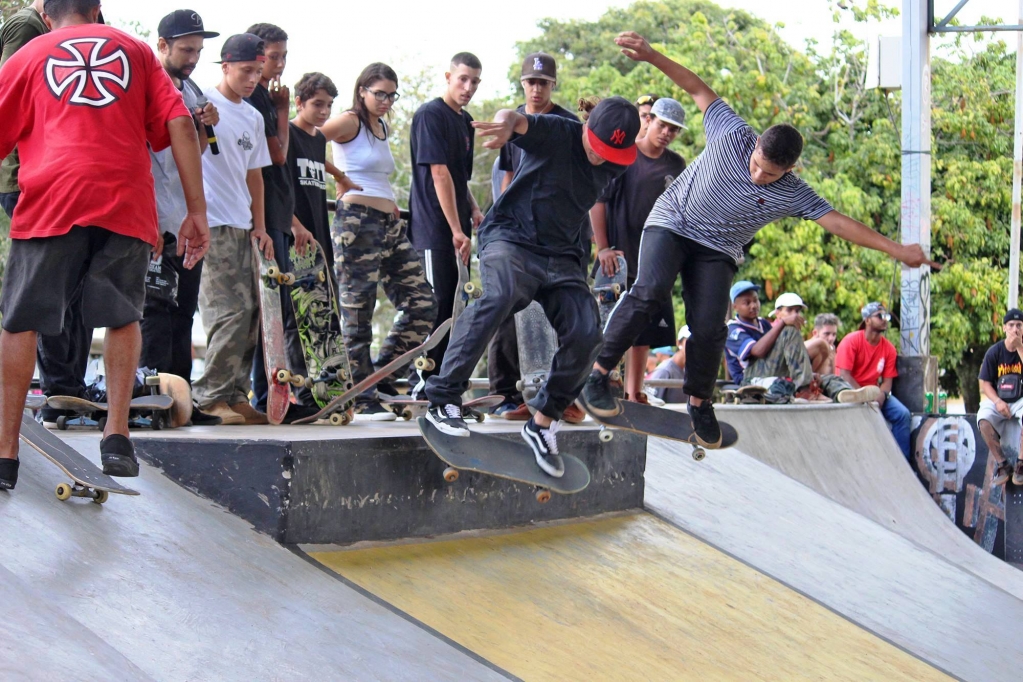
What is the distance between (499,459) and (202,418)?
1.62 meters

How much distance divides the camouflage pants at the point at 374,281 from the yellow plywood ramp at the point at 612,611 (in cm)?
177

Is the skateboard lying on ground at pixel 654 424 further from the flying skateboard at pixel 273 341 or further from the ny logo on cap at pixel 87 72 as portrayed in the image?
the ny logo on cap at pixel 87 72

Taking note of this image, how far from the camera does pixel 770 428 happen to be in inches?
333

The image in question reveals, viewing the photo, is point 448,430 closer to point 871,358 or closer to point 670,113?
point 670,113

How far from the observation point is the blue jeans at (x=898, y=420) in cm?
1096

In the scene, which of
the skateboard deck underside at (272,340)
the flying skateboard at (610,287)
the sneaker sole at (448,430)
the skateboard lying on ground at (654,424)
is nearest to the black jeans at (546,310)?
the sneaker sole at (448,430)

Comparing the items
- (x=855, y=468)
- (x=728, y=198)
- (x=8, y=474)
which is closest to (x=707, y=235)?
(x=728, y=198)

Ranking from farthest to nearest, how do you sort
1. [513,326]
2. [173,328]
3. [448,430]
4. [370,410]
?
[513,326]
[370,410]
[173,328]
[448,430]

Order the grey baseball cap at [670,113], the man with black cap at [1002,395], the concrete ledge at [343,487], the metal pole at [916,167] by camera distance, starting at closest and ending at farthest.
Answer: the concrete ledge at [343,487] < the grey baseball cap at [670,113] < the man with black cap at [1002,395] < the metal pole at [916,167]

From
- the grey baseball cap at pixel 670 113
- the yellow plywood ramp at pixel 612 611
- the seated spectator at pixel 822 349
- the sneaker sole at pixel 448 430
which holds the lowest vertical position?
the yellow plywood ramp at pixel 612 611

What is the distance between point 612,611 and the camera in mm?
4281

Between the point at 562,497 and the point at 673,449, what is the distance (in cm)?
191

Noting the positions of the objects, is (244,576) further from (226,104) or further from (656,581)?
(226,104)

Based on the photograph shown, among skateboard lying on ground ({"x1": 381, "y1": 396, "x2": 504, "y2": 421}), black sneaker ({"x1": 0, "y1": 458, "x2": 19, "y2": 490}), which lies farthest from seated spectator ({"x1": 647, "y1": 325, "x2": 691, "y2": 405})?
Result: black sneaker ({"x1": 0, "y1": 458, "x2": 19, "y2": 490})
